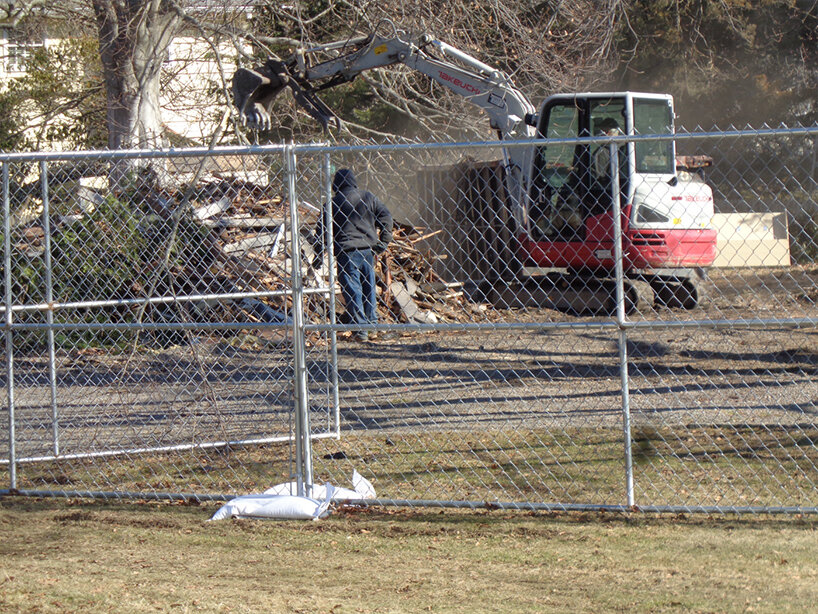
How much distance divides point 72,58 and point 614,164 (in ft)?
59.7

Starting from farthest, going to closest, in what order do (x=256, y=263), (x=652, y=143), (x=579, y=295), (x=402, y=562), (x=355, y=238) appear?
(x=652, y=143)
(x=579, y=295)
(x=256, y=263)
(x=355, y=238)
(x=402, y=562)

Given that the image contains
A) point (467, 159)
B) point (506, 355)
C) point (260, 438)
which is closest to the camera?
point (260, 438)

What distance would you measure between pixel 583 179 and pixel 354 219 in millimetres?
4144

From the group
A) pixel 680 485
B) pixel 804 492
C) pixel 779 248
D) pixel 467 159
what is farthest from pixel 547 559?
pixel 779 248

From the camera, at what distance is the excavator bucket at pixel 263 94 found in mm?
11242

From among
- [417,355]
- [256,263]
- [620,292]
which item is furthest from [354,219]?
[620,292]

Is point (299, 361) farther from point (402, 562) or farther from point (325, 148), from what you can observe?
point (402, 562)

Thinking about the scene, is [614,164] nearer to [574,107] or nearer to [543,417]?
[543,417]

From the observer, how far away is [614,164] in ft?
16.4

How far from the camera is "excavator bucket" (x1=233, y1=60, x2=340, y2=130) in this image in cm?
1124

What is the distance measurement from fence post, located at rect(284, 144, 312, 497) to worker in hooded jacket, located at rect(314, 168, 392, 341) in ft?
15.7

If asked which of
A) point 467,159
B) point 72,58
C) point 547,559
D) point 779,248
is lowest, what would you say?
point 547,559

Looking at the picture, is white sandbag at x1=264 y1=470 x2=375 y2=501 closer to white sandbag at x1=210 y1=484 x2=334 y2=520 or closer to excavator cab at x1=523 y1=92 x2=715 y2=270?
white sandbag at x1=210 y1=484 x2=334 y2=520

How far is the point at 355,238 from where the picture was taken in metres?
10.5
